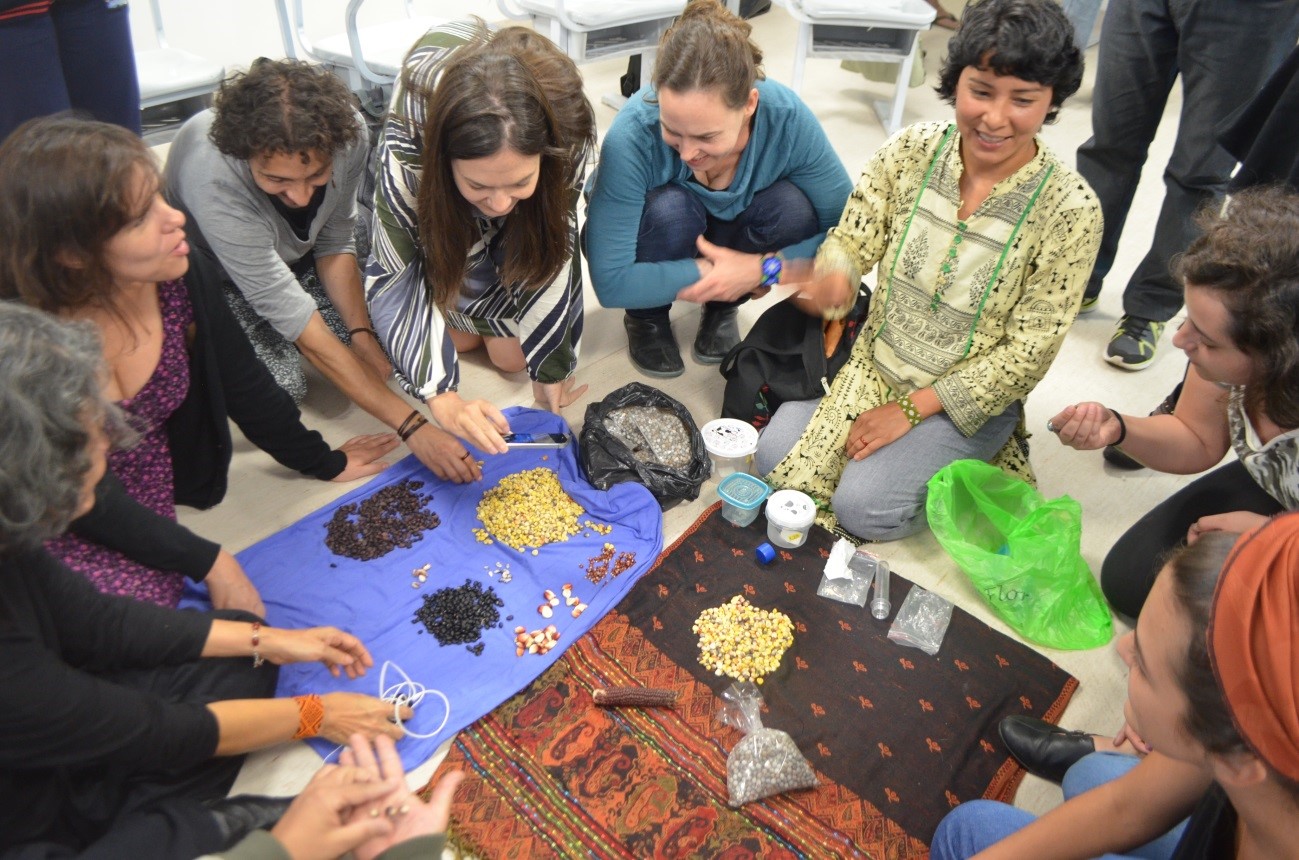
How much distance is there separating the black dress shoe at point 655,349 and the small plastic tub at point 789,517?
761 millimetres

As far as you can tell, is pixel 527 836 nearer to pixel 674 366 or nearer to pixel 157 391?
pixel 157 391

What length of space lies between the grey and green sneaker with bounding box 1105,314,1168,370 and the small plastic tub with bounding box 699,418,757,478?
1442 mm

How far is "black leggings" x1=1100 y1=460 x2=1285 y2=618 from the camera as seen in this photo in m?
2.04

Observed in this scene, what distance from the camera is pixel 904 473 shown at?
2289 mm

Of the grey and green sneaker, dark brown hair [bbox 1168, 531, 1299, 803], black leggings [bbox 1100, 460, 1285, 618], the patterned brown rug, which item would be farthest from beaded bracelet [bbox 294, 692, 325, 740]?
the grey and green sneaker

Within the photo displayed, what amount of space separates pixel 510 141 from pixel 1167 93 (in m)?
2.22

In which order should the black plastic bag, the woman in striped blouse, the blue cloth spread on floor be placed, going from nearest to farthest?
the woman in striped blouse
the blue cloth spread on floor
the black plastic bag

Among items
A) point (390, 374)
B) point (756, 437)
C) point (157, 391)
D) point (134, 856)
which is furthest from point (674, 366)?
point (134, 856)

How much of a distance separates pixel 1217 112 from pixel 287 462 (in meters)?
2.92

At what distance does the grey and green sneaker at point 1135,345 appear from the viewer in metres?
2.99

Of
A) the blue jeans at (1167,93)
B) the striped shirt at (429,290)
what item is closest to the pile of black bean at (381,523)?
the striped shirt at (429,290)

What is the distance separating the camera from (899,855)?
5.53ft

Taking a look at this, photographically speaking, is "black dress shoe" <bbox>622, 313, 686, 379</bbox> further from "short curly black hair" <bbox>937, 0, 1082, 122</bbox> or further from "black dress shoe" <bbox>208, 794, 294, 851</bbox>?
"black dress shoe" <bbox>208, 794, 294, 851</bbox>

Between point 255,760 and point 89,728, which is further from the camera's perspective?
point 255,760
